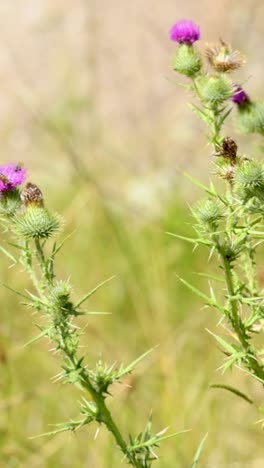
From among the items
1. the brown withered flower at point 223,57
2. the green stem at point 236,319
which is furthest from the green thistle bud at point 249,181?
the brown withered flower at point 223,57

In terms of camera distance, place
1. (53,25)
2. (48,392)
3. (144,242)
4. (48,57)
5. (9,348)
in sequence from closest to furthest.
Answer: (9,348) < (48,392) < (144,242) < (53,25) < (48,57)

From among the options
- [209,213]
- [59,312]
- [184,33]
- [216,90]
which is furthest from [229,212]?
[184,33]

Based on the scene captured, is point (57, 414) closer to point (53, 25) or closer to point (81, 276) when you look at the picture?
point (81, 276)

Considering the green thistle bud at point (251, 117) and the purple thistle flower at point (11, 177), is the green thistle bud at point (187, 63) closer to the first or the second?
the green thistle bud at point (251, 117)

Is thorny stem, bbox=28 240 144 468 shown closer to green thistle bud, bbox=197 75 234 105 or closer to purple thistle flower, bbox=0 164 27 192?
purple thistle flower, bbox=0 164 27 192

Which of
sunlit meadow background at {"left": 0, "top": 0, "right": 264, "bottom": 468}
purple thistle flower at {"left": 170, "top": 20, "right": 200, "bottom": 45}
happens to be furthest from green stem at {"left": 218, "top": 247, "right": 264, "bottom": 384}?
purple thistle flower at {"left": 170, "top": 20, "right": 200, "bottom": 45}

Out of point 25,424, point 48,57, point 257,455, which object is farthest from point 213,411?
point 48,57

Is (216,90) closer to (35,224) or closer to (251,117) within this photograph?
(251,117)
